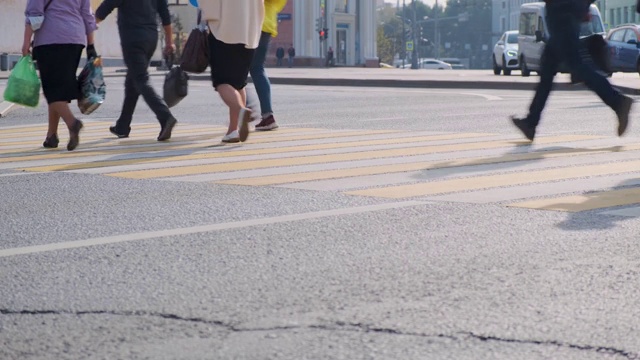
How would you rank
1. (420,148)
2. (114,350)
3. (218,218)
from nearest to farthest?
(114,350)
(218,218)
(420,148)

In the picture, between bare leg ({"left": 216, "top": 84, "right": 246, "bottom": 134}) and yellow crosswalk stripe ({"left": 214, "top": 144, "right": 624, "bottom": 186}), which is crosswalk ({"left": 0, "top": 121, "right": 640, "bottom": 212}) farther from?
bare leg ({"left": 216, "top": 84, "right": 246, "bottom": 134})

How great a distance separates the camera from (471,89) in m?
27.6

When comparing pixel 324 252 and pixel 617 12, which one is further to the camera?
pixel 617 12

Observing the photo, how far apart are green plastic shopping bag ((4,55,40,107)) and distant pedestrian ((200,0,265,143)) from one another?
4.93 ft

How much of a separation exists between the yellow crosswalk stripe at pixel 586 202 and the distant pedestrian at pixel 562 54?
10.3 feet

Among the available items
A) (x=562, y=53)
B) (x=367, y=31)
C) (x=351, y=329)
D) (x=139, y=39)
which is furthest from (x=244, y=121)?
(x=367, y=31)

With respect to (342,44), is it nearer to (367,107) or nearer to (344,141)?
(367,107)

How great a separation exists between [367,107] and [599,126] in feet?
17.9

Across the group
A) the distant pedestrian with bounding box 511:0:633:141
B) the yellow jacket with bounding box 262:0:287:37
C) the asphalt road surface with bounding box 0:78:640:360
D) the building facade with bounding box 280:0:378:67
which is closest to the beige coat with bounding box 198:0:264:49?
the asphalt road surface with bounding box 0:78:640:360

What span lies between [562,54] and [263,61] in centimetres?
322

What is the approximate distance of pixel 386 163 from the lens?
28.5 ft

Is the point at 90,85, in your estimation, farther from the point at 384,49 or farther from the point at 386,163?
the point at 384,49

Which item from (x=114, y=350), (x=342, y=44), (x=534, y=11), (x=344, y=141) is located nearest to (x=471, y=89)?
(x=534, y=11)

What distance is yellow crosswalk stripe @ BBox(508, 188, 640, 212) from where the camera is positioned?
6.42m
